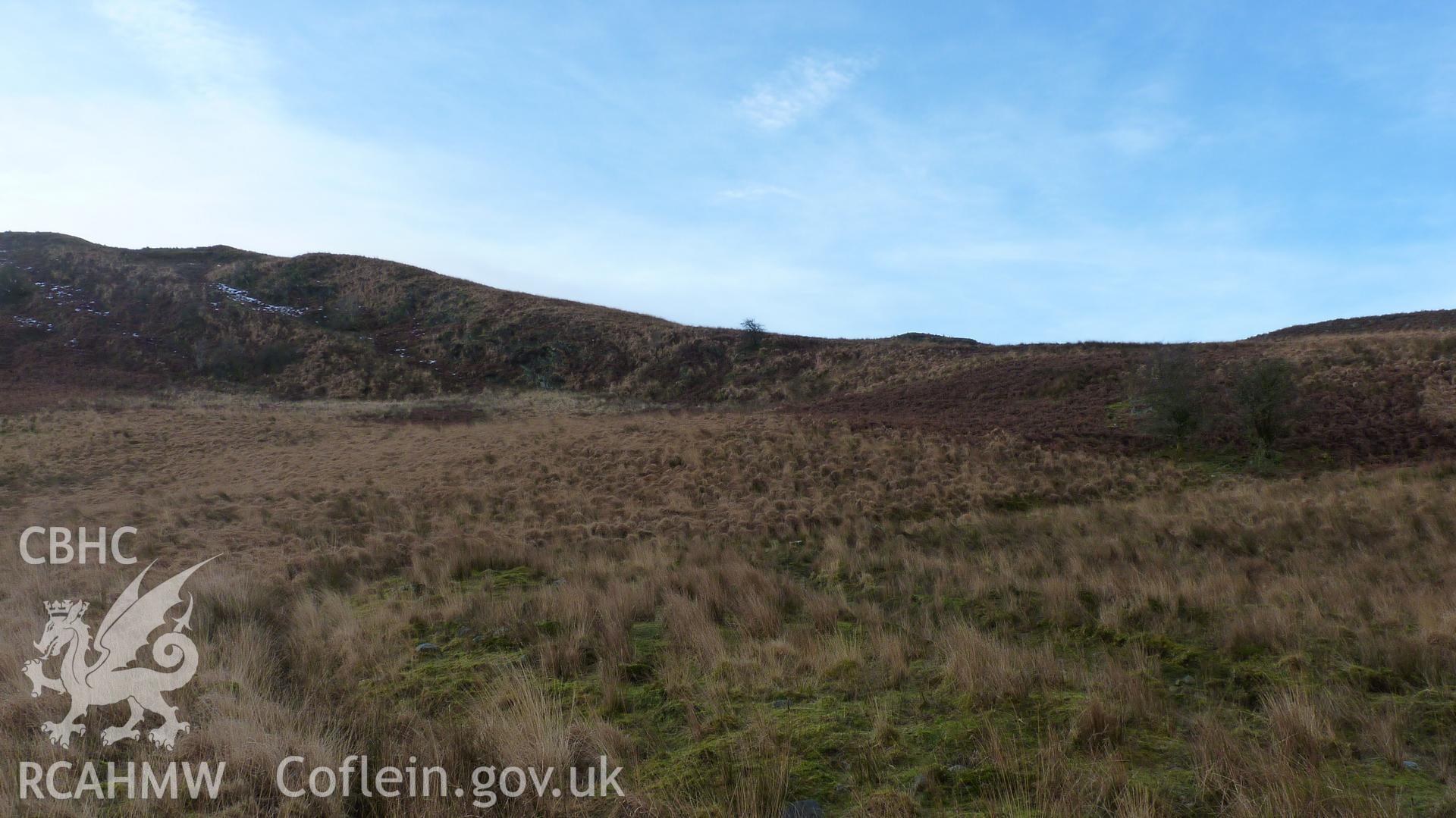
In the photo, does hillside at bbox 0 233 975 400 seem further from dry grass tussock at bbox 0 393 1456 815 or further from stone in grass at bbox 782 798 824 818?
stone in grass at bbox 782 798 824 818

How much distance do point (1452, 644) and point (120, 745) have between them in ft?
30.7

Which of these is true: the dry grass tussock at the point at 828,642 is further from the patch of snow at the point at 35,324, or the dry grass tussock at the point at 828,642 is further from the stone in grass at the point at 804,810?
the patch of snow at the point at 35,324

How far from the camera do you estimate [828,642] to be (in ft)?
19.9

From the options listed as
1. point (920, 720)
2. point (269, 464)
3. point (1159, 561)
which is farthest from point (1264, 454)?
point (269, 464)

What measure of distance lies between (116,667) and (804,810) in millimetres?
4905

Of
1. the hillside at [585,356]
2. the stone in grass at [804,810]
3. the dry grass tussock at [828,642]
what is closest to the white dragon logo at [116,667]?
the dry grass tussock at [828,642]

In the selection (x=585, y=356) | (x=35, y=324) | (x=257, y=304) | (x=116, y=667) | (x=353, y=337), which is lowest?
(x=116, y=667)

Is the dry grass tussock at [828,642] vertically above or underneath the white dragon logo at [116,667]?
underneath

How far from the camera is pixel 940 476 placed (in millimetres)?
17969

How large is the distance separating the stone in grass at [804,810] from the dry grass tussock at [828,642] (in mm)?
72

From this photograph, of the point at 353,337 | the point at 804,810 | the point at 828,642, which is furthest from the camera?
the point at 353,337

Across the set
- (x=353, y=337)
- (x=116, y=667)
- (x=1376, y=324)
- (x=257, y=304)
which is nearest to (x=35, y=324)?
(x=257, y=304)

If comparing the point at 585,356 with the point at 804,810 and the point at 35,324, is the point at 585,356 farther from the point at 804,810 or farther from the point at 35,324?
the point at 804,810

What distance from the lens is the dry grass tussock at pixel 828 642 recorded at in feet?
12.5
